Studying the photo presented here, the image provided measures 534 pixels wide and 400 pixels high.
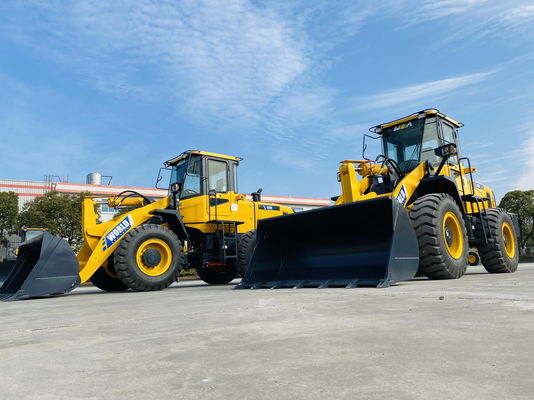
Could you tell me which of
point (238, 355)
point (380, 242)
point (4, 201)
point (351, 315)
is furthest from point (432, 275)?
point (4, 201)

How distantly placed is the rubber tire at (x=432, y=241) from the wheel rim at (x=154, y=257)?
4.63m

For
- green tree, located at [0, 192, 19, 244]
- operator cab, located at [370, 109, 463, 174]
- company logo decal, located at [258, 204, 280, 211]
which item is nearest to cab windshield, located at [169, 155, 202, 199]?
company logo decal, located at [258, 204, 280, 211]

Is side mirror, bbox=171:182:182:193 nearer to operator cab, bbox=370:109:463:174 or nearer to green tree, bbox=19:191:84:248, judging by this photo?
operator cab, bbox=370:109:463:174

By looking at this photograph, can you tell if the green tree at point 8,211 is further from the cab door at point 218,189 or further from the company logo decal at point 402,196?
the company logo decal at point 402,196

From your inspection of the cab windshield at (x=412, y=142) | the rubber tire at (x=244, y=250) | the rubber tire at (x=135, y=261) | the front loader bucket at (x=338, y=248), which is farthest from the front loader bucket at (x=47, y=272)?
the cab windshield at (x=412, y=142)

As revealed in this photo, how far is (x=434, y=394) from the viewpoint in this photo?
5.30 ft

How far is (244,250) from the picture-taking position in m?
9.99

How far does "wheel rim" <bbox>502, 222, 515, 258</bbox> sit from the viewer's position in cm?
961

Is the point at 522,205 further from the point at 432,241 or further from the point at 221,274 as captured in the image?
the point at 432,241

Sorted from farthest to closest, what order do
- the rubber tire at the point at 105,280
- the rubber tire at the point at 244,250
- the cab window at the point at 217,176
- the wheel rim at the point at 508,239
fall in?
the cab window at the point at 217,176, the rubber tire at the point at 244,250, the wheel rim at the point at 508,239, the rubber tire at the point at 105,280

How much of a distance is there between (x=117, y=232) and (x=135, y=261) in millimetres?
732

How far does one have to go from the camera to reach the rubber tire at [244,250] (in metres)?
9.92

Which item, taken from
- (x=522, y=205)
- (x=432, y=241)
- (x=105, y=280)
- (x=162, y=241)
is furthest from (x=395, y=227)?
(x=522, y=205)

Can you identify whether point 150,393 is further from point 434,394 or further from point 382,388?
point 434,394
